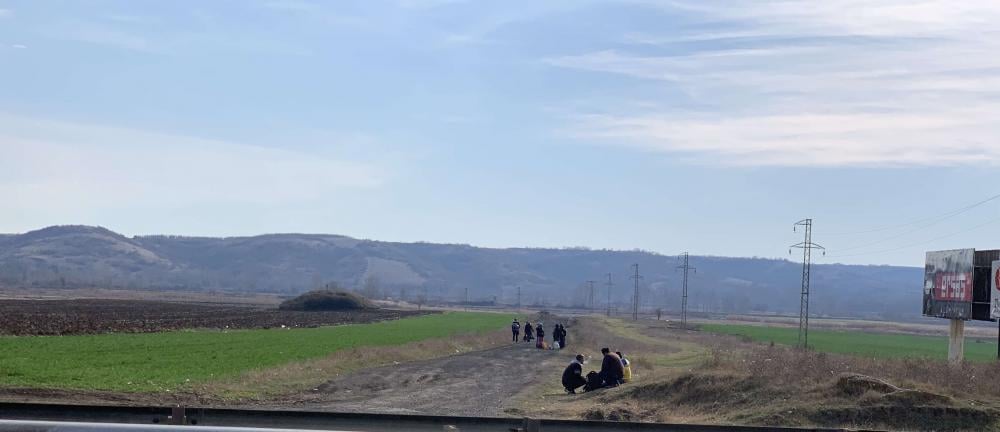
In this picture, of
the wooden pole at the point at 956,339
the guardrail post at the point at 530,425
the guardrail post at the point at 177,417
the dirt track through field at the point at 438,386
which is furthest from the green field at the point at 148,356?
the wooden pole at the point at 956,339

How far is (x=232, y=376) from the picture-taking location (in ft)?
102

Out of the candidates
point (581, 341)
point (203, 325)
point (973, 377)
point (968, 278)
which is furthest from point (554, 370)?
point (203, 325)

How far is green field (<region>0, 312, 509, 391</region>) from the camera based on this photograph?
1099 inches

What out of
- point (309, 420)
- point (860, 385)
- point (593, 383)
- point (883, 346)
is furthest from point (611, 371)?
point (883, 346)

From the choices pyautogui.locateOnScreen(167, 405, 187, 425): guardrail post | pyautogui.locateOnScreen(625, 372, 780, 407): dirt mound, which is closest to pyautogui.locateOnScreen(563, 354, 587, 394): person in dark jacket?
pyautogui.locateOnScreen(625, 372, 780, 407): dirt mound

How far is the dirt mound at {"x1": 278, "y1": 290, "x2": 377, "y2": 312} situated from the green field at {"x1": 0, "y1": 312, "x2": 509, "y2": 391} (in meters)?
70.0

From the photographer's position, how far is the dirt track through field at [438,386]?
24.4 meters

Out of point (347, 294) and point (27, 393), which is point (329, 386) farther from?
point (347, 294)

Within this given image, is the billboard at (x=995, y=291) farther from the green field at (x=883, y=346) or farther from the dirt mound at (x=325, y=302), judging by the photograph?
the dirt mound at (x=325, y=302)

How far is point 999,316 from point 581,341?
39958 mm

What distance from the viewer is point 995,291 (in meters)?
30.1

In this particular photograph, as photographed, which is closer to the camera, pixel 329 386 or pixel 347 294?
pixel 329 386

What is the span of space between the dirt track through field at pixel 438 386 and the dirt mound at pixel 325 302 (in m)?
86.2

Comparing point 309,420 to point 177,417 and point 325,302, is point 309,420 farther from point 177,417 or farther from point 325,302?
point 325,302
